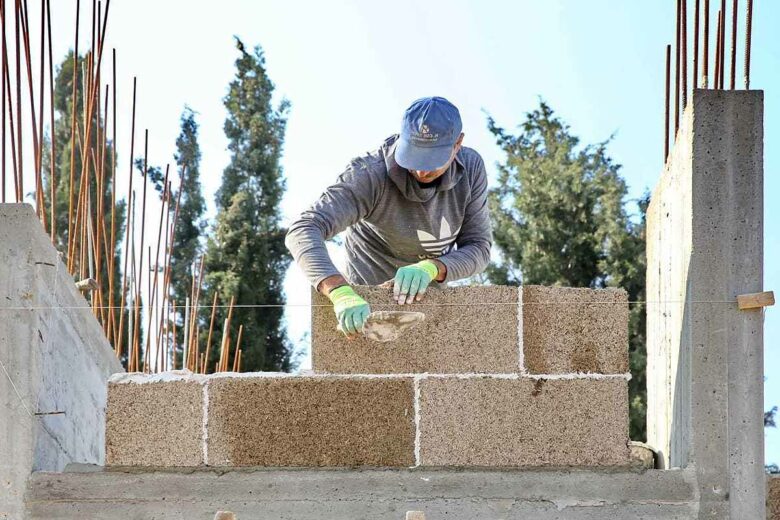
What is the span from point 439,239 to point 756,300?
1464 millimetres

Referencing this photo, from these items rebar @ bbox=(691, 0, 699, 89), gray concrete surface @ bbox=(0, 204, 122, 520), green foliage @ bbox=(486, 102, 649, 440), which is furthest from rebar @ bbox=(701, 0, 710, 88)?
green foliage @ bbox=(486, 102, 649, 440)

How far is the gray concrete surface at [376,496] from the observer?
163 inches

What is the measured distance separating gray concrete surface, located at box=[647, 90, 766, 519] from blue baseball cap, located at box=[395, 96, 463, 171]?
3.09 feet

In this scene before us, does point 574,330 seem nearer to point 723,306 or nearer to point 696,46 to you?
point 723,306

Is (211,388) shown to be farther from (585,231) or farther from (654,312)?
(585,231)

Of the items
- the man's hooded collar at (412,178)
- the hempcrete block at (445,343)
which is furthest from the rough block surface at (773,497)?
the man's hooded collar at (412,178)

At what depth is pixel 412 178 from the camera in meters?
4.86

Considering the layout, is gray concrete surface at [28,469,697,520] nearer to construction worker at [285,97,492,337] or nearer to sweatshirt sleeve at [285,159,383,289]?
construction worker at [285,97,492,337]

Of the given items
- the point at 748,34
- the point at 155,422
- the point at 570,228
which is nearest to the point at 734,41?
the point at 748,34

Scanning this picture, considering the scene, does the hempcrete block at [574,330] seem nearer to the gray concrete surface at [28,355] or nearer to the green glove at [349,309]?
the green glove at [349,309]

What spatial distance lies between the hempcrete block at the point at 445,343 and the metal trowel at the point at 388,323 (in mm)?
68

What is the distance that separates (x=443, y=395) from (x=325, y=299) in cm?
56

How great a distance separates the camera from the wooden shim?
414 centimetres

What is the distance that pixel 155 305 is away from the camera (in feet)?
23.9
